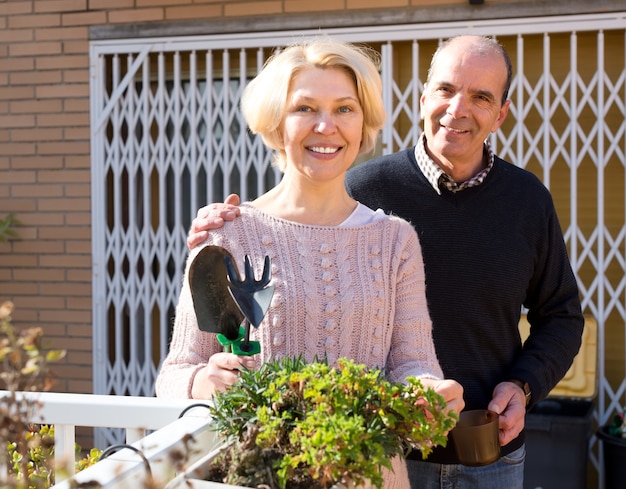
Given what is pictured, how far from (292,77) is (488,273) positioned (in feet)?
2.74

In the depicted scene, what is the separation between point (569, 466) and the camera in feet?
13.9

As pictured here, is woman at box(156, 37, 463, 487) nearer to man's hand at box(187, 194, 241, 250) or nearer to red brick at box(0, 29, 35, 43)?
man's hand at box(187, 194, 241, 250)

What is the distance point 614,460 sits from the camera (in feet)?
14.2

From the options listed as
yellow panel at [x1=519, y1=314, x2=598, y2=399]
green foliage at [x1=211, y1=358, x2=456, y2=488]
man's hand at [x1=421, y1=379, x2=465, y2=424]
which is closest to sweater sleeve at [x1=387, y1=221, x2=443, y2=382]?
man's hand at [x1=421, y1=379, x2=465, y2=424]

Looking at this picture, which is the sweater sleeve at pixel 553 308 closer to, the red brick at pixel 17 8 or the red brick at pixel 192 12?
the red brick at pixel 192 12

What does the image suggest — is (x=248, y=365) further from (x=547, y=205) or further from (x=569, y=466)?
(x=569, y=466)

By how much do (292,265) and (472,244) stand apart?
0.69 m

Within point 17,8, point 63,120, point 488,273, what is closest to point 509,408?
point 488,273

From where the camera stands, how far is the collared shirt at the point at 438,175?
244cm

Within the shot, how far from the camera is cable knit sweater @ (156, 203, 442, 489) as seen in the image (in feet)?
6.11

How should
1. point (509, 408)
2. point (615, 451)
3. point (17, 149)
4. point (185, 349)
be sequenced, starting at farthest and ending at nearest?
point (17, 149), point (615, 451), point (509, 408), point (185, 349)

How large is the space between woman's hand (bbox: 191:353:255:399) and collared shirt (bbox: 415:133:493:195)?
3.01ft

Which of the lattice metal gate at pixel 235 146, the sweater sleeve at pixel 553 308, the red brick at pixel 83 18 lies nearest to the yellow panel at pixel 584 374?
the lattice metal gate at pixel 235 146

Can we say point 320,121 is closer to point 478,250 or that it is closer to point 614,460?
point 478,250
